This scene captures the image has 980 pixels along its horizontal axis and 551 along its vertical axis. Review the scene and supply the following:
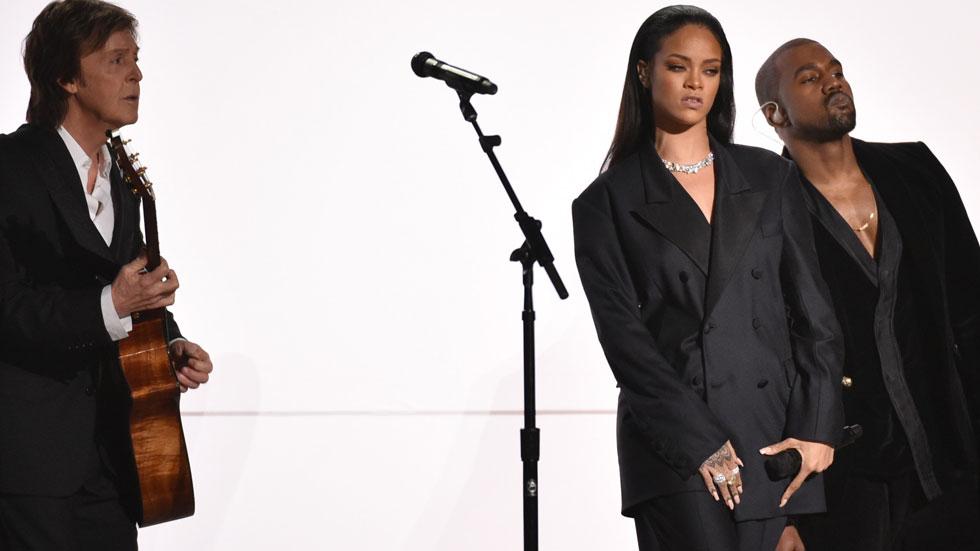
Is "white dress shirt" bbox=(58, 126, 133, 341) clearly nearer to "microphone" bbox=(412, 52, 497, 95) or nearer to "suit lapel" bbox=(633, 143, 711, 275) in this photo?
"microphone" bbox=(412, 52, 497, 95)

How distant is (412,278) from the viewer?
3896 millimetres

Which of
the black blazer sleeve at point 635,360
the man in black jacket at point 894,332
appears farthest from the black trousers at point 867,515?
the black blazer sleeve at point 635,360

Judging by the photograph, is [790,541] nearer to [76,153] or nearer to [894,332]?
[894,332]

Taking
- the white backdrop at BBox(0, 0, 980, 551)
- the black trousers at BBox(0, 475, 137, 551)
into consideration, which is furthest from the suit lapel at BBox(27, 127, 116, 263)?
the white backdrop at BBox(0, 0, 980, 551)

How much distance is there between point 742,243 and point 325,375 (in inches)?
69.1

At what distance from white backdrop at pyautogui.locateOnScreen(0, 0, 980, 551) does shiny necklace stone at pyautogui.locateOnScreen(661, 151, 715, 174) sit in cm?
130

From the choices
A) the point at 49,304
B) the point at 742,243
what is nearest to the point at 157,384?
the point at 49,304

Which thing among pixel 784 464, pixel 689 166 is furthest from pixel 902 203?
pixel 784 464

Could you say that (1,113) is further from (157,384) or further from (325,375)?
(157,384)

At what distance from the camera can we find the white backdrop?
389 centimetres

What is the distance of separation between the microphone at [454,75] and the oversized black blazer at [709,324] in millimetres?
419

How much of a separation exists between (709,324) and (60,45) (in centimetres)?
150

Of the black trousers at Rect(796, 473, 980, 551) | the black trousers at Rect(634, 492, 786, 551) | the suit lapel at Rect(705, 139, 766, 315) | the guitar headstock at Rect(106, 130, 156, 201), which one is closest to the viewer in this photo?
the black trousers at Rect(634, 492, 786, 551)

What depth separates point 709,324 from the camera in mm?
2434
